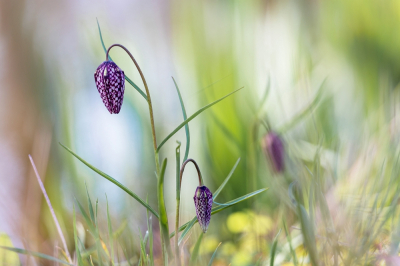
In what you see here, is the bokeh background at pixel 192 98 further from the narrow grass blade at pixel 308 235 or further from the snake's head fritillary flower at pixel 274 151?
the narrow grass blade at pixel 308 235

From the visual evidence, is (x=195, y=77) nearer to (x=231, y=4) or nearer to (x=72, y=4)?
(x=231, y=4)

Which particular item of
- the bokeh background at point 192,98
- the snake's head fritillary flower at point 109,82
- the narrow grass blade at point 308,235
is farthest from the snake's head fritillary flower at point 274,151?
the snake's head fritillary flower at point 109,82

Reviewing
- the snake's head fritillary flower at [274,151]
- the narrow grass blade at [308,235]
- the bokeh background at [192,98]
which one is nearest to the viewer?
the narrow grass blade at [308,235]

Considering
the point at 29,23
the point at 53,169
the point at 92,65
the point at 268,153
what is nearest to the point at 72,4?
the point at 29,23

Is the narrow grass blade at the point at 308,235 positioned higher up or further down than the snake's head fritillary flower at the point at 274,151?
further down

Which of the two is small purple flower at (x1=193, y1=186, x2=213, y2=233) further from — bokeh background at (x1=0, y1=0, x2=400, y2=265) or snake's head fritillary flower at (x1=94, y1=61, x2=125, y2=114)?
bokeh background at (x1=0, y1=0, x2=400, y2=265)
